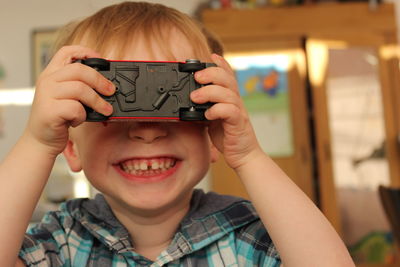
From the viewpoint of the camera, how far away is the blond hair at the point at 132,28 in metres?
0.62

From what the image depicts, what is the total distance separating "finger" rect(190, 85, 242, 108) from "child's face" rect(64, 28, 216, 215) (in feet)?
0.32

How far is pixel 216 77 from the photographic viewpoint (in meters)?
0.51

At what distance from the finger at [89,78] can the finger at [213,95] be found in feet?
0.28

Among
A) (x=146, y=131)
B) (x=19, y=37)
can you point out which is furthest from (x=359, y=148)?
(x=146, y=131)

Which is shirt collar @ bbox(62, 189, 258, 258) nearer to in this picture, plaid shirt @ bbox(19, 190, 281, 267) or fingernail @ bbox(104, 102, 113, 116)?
plaid shirt @ bbox(19, 190, 281, 267)

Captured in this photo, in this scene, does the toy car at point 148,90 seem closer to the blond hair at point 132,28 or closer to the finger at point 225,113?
the finger at point 225,113

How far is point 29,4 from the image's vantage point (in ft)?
9.61

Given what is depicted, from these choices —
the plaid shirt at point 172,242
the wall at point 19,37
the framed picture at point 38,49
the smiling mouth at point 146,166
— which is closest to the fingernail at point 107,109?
the smiling mouth at point 146,166

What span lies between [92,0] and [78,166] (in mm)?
360

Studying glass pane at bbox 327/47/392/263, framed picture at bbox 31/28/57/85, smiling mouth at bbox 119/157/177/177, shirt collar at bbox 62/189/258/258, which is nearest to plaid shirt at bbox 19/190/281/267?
shirt collar at bbox 62/189/258/258

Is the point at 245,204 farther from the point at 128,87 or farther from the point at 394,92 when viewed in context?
the point at 394,92

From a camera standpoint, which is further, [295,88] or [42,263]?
[295,88]

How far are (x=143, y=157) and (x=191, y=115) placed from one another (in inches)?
4.8

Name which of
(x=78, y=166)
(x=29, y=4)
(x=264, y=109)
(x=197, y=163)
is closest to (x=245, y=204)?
(x=197, y=163)
